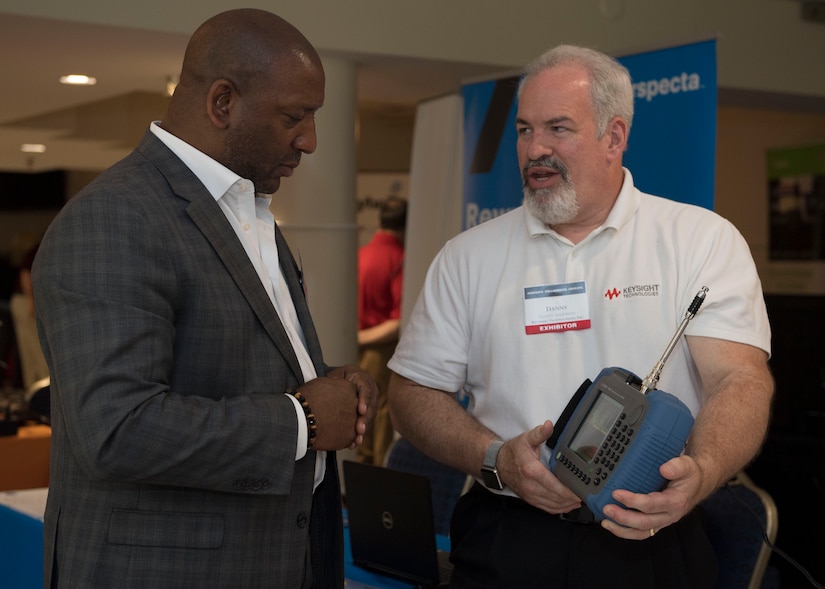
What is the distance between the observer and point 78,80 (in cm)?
604

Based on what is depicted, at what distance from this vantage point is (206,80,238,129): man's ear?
1562 millimetres

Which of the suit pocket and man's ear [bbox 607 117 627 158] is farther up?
man's ear [bbox 607 117 627 158]

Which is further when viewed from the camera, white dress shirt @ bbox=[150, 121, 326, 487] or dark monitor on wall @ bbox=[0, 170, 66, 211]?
dark monitor on wall @ bbox=[0, 170, 66, 211]

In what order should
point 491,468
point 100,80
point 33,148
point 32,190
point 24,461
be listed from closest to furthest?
point 491,468 → point 24,461 → point 100,80 → point 33,148 → point 32,190

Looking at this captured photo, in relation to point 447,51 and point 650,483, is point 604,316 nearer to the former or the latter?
point 650,483

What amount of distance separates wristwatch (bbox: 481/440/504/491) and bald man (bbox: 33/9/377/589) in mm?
Result: 345

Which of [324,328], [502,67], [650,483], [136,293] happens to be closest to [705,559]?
[650,483]

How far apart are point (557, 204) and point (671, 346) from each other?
18.5 inches

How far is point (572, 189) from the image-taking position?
209 centimetres

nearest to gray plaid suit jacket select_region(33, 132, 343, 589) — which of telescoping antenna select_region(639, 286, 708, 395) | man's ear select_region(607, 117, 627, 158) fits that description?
telescoping antenna select_region(639, 286, 708, 395)

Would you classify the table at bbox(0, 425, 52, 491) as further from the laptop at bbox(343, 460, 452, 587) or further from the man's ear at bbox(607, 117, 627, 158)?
the man's ear at bbox(607, 117, 627, 158)

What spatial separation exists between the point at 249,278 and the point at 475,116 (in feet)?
9.71

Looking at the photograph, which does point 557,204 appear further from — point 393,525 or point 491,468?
point 393,525

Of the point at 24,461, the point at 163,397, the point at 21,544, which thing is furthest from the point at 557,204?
the point at 24,461
